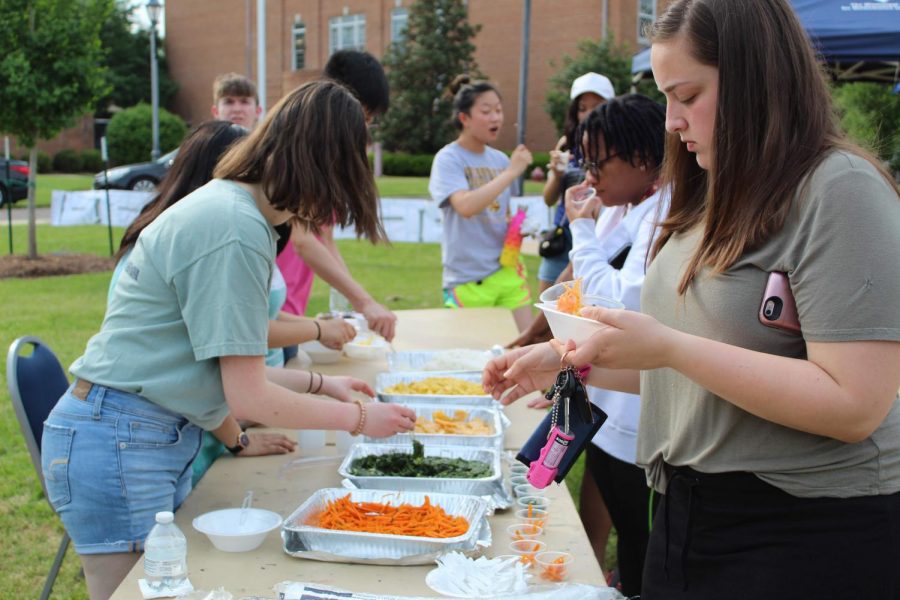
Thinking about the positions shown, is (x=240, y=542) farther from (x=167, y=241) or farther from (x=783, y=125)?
(x=783, y=125)

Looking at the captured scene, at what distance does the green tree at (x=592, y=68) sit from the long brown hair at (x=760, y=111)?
22987 millimetres

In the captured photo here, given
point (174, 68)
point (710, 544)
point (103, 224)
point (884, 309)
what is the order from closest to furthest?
point (884, 309) → point (710, 544) → point (103, 224) → point (174, 68)

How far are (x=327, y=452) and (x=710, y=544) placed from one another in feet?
4.55

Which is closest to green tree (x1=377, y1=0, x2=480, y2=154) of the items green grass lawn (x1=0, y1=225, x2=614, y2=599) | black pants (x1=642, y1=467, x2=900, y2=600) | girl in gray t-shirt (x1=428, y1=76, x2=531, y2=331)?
green grass lawn (x1=0, y1=225, x2=614, y2=599)

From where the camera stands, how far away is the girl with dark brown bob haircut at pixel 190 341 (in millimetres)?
1784

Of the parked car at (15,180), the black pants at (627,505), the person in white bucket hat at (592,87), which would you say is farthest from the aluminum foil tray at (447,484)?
the parked car at (15,180)

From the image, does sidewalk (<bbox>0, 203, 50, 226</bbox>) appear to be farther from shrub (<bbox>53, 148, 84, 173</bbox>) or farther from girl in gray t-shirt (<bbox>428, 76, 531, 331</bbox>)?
shrub (<bbox>53, 148, 84, 173</bbox>)

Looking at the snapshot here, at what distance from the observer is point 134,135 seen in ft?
91.2

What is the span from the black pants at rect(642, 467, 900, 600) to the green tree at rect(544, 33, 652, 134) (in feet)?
75.7

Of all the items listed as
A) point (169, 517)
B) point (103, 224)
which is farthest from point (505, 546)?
point (103, 224)

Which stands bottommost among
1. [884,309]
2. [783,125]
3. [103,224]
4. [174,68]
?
[103,224]

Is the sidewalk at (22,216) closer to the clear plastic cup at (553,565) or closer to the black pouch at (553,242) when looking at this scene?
the black pouch at (553,242)

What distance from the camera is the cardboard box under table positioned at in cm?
170

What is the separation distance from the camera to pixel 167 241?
1.81 meters
